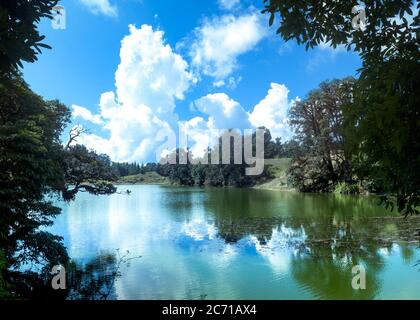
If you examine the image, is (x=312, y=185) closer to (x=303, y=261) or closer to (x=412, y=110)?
(x=303, y=261)

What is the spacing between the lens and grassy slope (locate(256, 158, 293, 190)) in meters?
67.4

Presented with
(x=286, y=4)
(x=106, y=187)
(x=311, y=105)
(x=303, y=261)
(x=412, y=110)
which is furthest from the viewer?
(x=311, y=105)

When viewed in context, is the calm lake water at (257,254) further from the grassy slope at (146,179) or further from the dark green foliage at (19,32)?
the grassy slope at (146,179)

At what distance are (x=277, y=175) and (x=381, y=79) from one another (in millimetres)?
79724

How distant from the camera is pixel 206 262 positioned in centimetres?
1352

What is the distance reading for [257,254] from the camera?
14.6m

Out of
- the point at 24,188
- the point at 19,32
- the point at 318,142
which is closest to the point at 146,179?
the point at 318,142

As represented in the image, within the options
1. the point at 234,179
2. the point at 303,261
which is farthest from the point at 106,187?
the point at 234,179

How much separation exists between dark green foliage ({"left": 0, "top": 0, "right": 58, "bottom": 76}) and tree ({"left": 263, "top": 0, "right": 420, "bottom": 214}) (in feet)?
8.11

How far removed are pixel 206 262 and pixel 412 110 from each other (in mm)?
11490

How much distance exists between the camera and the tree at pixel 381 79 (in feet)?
10.1

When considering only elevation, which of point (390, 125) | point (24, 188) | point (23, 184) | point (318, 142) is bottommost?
point (24, 188)

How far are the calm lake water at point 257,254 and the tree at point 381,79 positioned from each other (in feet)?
24.6

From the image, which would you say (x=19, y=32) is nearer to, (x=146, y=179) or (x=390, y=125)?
(x=390, y=125)
